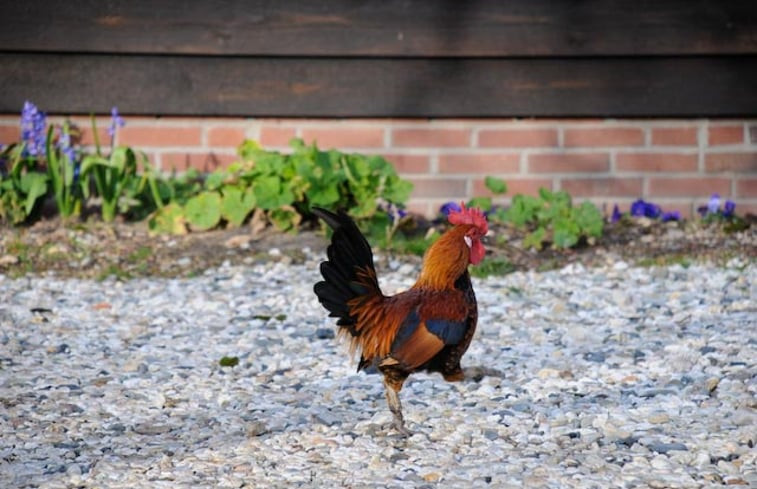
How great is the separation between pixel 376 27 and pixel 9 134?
2221 millimetres

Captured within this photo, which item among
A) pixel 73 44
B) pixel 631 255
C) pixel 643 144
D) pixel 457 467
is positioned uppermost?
pixel 73 44

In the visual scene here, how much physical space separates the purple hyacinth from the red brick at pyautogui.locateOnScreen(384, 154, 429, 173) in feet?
6.37

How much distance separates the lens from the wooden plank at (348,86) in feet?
22.7

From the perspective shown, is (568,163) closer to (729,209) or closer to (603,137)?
(603,137)

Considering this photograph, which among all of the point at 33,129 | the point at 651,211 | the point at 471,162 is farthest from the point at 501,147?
the point at 33,129

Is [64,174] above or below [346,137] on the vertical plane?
below

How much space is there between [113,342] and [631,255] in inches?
111

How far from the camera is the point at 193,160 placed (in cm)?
698

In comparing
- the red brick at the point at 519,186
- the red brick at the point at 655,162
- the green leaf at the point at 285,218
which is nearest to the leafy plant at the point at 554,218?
the red brick at the point at 519,186

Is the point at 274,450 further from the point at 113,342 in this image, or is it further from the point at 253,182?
the point at 253,182

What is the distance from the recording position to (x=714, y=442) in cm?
358

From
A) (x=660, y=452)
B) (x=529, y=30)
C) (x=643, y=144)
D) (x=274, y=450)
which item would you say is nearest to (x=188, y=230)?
(x=529, y=30)

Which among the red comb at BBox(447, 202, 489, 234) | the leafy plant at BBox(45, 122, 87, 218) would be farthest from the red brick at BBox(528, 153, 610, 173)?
the red comb at BBox(447, 202, 489, 234)

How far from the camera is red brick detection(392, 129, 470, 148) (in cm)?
696
